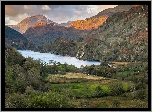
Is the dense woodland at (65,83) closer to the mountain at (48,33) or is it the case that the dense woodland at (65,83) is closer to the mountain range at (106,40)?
the mountain at (48,33)

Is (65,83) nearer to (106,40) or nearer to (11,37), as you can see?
(11,37)

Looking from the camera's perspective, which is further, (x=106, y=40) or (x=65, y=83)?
(x=106, y=40)

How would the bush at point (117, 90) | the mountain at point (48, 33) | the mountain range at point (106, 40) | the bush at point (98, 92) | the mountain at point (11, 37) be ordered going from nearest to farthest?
1. the mountain at point (11, 37)
2. the bush at point (117, 90)
3. the bush at point (98, 92)
4. the mountain at point (48, 33)
5. the mountain range at point (106, 40)

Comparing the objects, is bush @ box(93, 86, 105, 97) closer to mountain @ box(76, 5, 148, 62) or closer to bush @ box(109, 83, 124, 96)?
bush @ box(109, 83, 124, 96)

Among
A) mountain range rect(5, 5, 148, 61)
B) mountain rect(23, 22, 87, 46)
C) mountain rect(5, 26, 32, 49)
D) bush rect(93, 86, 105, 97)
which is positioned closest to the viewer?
mountain rect(5, 26, 32, 49)

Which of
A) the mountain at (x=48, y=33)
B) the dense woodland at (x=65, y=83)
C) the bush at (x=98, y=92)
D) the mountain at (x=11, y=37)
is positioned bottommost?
the bush at (x=98, y=92)

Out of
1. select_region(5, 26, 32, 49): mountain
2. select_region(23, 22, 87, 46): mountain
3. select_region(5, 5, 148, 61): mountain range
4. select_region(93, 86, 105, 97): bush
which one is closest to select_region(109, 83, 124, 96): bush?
select_region(93, 86, 105, 97): bush

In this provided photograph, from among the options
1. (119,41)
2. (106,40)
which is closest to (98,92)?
(106,40)

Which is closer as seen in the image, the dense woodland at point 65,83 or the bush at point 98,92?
the dense woodland at point 65,83

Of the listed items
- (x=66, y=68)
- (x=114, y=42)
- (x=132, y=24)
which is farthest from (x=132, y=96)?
(x=132, y=24)

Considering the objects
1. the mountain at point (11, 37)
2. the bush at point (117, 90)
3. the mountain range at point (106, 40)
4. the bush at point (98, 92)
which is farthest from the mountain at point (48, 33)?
the bush at point (117, 90)
